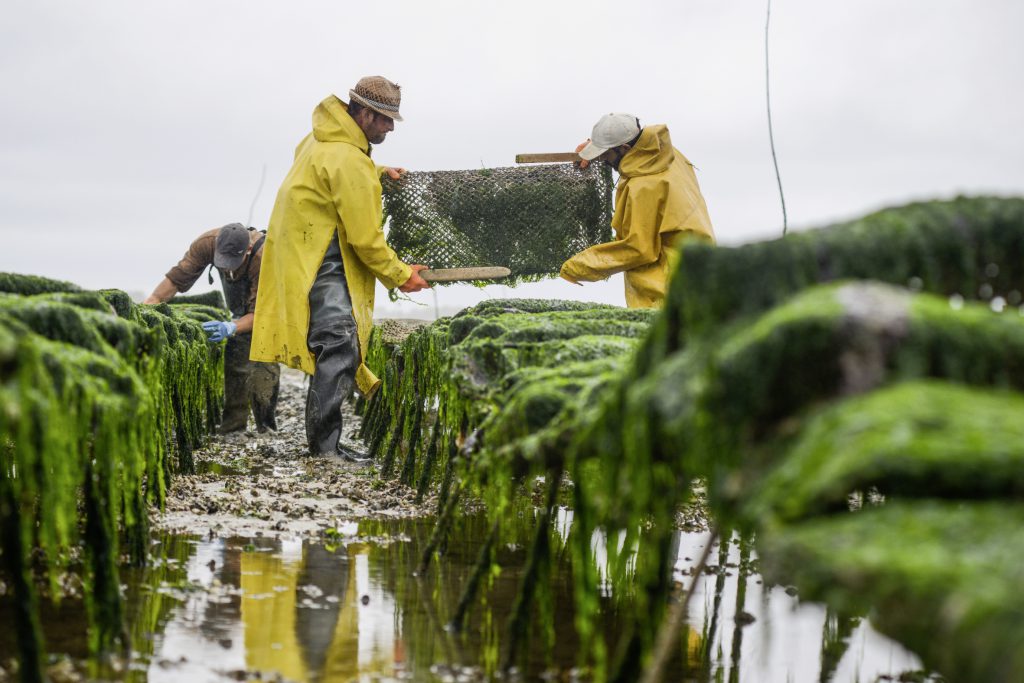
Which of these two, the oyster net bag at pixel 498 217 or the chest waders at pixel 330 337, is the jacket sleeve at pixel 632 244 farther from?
the chest waders at pixel 330 337

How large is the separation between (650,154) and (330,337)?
118 inches

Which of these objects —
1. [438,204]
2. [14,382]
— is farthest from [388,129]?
[14,382]

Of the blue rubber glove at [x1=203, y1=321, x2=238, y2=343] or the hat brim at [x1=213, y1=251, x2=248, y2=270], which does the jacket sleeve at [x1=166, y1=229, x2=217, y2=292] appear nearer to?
the hat brim at [x1=213, y1=251, x2=248, y2=270]

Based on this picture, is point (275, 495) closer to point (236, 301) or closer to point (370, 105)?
point (370, 105)

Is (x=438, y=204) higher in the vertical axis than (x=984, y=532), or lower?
higher

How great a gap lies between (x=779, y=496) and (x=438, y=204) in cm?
927

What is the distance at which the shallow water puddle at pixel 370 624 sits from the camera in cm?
420

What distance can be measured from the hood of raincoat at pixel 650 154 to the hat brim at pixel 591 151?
7.8 inches

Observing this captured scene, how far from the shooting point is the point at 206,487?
851 cm

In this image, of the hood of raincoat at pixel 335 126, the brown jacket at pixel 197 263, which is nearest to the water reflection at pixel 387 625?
the hood of raincoat at pixel 335 126

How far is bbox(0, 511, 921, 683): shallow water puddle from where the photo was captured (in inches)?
165

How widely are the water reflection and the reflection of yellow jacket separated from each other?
368cm

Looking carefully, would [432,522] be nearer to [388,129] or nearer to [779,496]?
[388,129]

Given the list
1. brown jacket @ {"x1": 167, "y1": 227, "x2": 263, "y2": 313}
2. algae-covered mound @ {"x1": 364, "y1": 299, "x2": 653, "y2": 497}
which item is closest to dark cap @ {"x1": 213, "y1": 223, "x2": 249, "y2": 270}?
brown jacket @ {"x1": 167, "y1": 227, "x2": 263, "y2": 313}
